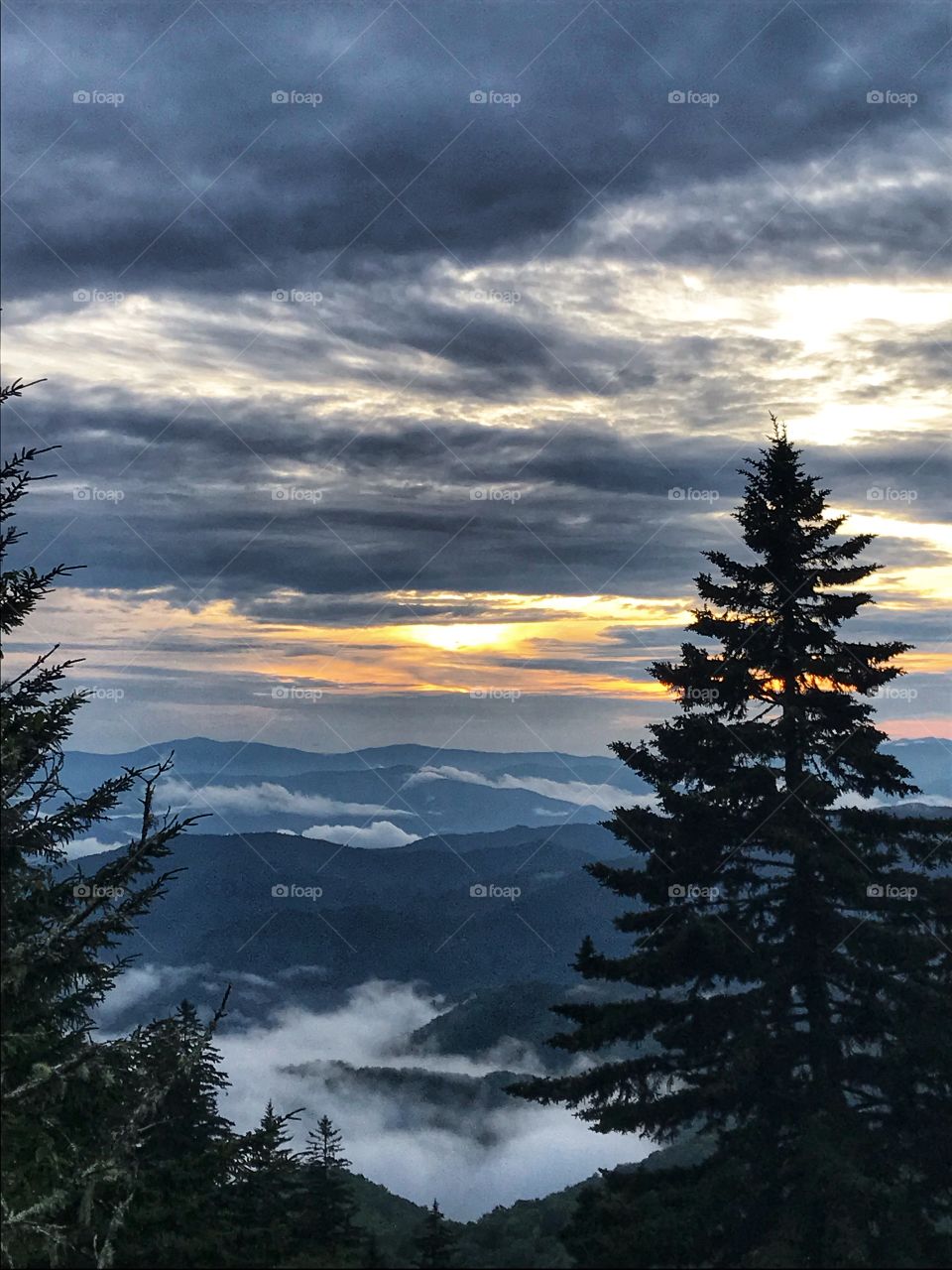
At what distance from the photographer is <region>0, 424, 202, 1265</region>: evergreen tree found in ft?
45.3

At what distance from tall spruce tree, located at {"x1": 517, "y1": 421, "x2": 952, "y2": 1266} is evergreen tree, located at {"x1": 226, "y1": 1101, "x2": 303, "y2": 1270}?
4.71 m

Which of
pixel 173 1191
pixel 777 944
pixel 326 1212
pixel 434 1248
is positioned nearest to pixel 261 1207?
pixel 326 1212

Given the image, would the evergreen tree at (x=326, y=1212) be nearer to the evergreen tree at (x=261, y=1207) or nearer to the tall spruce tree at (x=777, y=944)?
the evergreen tree at (x=261, y=1207)

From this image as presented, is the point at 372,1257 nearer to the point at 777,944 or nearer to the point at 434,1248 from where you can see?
the point at 434,1248

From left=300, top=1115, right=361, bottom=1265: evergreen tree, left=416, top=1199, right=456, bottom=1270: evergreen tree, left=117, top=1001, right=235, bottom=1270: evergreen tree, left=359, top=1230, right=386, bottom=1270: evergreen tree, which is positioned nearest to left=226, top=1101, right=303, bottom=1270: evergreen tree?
left=300, top=1115, right=361, bottom=1265: evergreen tree

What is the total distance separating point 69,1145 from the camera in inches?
599

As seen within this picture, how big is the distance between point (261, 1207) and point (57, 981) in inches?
259

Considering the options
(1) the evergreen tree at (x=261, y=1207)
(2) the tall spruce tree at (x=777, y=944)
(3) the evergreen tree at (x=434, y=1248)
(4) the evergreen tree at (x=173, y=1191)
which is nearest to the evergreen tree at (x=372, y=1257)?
(3) the evergreen tree at (x=434, y=1248)

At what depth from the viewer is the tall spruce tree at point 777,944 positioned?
1738 centimetres

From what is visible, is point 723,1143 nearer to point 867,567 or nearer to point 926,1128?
point 926,1128

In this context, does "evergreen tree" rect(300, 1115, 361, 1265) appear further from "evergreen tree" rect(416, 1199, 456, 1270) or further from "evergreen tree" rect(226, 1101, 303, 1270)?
"evergreen tree" rect(416, 1199, 456, 1270)

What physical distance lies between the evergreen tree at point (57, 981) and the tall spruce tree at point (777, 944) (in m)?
7.47

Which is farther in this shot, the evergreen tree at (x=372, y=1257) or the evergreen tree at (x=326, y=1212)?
the evergreen tree at (x=326, y=1212)

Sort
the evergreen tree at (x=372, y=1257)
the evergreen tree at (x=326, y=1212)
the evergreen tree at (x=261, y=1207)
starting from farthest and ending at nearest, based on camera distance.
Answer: the evergreen tree at (x=326, y=1212) → the evergreen tree at (x=261, y=1207) → the evergreen tree at (x=372, y=1257)
